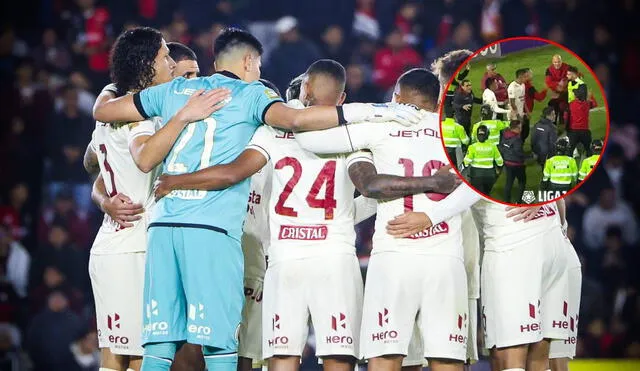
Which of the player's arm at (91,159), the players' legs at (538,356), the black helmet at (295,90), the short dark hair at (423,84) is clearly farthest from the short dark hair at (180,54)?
the players' legs at (538,356)

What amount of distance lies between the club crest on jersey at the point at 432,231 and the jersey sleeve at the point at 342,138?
64 cm

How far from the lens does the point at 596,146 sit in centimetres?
668

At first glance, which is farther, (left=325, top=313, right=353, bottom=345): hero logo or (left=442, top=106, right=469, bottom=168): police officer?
(left=325, top=313, right=353, bottom=345): hero logo

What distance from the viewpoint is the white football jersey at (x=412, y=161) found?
7.05 meters

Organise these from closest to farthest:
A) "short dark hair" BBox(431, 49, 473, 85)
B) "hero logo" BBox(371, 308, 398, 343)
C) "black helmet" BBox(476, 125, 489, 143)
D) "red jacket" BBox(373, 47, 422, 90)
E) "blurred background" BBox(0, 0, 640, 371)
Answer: "black helmet" BBox(476, 125, 489, 143)
"hero logo" BBox(371, 308, 398, 343)
"short dark hair" BBox(431, 49, 473, 85)
"blurred background" BBox(0, 0, 640, 371)
"red jacket" BBox(373, 47, 422, 90)

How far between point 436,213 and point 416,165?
0.33 meters

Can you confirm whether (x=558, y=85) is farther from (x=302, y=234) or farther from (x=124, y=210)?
(x=124, y=210)

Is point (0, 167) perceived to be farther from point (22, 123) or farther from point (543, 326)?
point (543, 326)

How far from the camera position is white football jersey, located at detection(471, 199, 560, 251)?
7.47 meters

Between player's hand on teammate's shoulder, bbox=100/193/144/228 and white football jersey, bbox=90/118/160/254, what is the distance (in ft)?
0.13

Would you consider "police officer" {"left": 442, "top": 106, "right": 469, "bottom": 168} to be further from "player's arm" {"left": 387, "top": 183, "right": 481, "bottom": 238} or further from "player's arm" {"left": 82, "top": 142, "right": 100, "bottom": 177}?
"player's arm" {"left": 82, "top": 142, "right": 100, "bottom": 177}

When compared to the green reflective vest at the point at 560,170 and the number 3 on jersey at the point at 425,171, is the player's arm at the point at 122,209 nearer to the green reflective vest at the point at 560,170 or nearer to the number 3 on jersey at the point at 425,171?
the number 3 on jersey at the point at 425,171

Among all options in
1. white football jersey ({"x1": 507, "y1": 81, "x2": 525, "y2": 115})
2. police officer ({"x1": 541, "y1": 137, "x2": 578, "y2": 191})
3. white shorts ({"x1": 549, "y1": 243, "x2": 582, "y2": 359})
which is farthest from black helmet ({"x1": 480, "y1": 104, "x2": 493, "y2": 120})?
white shorts ({"x1": 549, "y1": 243, "x2": 582, "y2": 359})

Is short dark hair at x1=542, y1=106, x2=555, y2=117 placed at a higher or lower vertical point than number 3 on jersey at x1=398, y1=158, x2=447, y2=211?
higher
